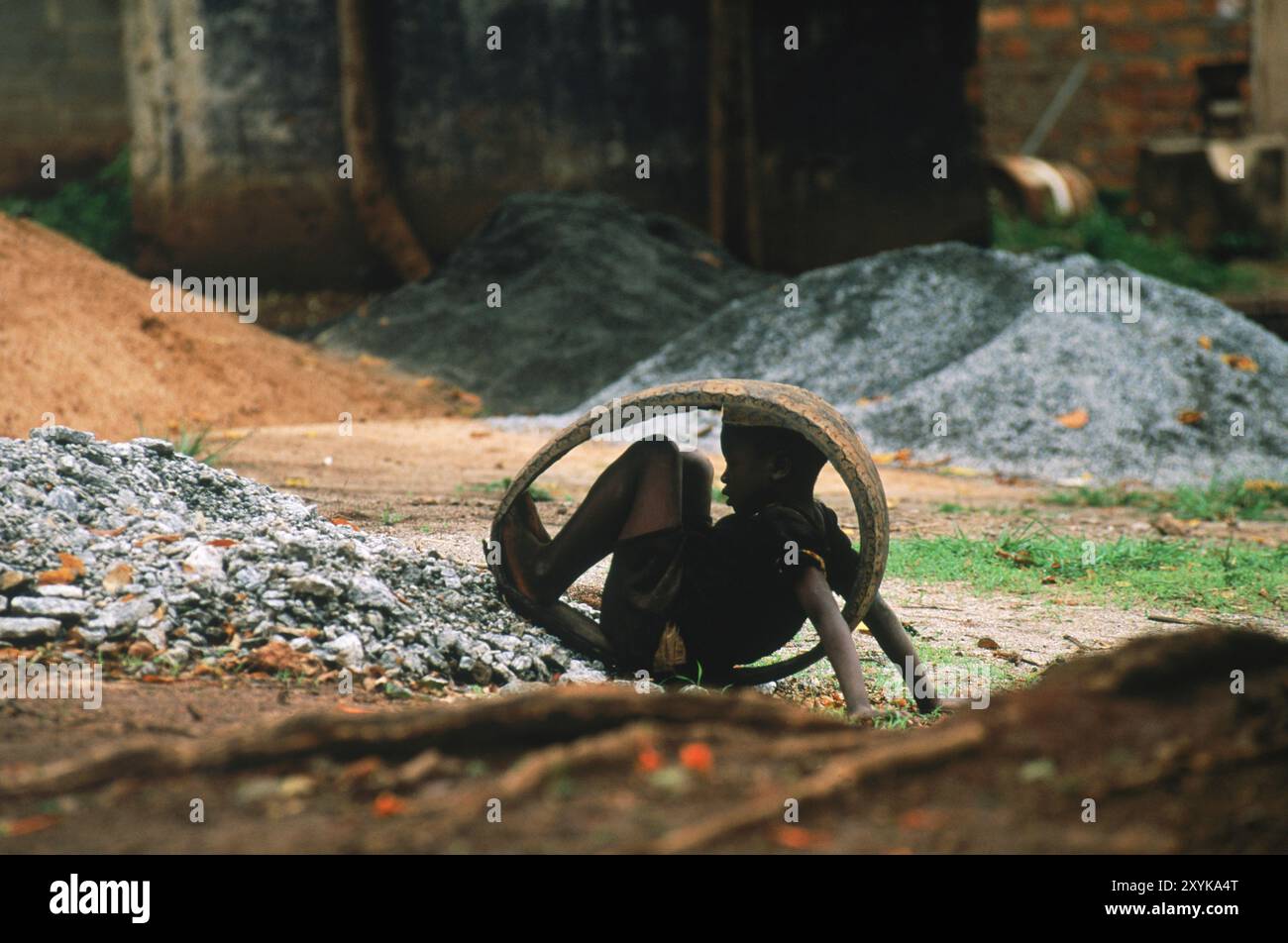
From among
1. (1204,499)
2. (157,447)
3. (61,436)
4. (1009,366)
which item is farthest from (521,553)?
(1009,366)

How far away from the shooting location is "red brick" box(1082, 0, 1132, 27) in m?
12.5

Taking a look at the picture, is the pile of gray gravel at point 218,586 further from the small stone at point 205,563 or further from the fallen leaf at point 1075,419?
the fallen leaf at point 1075,419

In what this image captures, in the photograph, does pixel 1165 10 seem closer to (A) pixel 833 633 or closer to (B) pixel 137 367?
(B) pixel 137 367

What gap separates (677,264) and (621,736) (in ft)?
28.1

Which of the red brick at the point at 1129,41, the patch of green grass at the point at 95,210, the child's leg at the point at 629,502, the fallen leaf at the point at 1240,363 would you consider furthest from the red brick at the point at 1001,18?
the child's leg at the point at 629,502

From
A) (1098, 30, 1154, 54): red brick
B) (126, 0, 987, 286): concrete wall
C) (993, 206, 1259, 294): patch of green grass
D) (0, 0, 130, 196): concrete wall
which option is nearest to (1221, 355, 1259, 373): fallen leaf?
(126, 0, 987, 286): concrete wall

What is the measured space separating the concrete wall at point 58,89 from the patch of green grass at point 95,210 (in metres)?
0.21

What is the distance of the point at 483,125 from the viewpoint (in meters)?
10.8

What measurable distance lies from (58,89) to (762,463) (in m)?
10.6

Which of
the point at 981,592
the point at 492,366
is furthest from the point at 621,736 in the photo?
the point at 492,366

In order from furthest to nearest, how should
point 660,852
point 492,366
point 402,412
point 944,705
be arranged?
point 492,366 < point 402,412 < point 944,705 < point 660,852

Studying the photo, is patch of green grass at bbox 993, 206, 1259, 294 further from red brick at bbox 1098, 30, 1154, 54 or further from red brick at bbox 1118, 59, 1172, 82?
red brick at bbox 1098, 30, 1154, 54

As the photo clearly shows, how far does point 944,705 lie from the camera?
11.5 ft

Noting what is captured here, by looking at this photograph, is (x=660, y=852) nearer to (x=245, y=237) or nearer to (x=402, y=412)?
(x=402, y=412)
